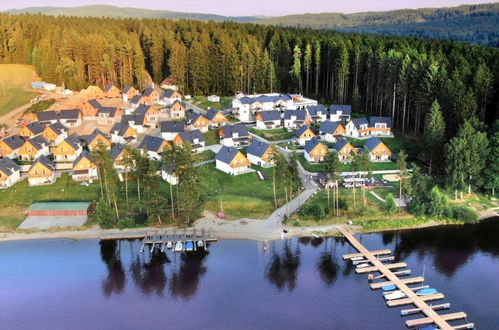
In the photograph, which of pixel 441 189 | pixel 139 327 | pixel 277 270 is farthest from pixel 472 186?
pixel 139 327

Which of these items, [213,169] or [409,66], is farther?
[409,66]

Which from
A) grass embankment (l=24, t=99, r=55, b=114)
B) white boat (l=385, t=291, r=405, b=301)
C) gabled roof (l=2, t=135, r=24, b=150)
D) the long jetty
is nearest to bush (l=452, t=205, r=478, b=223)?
the long jetty

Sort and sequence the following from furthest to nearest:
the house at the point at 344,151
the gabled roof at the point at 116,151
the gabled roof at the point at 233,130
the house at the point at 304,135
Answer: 1. the gabled roof at the point at 233,130
2. the house at the point at 304,135
3. the house at the point at 344,151
4. the gabled roof at the point at 116,151

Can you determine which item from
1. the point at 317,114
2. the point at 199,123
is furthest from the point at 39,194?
the point at 317,114

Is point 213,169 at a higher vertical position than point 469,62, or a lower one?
lower

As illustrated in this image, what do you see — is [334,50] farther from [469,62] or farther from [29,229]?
[29,229]

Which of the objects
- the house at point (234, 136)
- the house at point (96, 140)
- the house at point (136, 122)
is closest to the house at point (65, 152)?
the house at point (96, 140)

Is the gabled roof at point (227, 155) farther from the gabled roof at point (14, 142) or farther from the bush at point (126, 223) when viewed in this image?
the gabled roof at point (14, 142)
